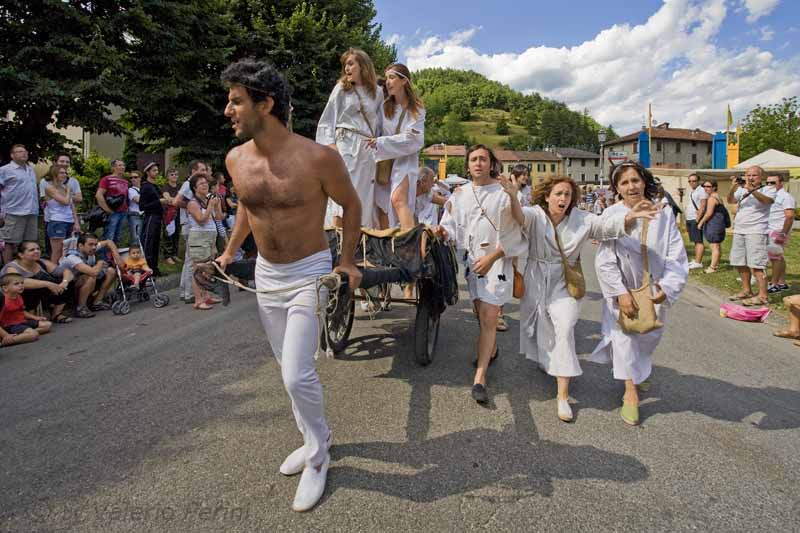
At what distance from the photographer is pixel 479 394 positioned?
12.5ft

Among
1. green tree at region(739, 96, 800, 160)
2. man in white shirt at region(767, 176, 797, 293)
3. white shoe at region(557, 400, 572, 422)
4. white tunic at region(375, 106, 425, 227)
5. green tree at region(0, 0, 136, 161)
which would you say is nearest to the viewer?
white shoe at region(557, 400, 572, 422)

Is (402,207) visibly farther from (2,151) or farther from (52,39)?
(2,151)

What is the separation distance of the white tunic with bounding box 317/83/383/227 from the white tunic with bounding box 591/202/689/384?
2.24 m

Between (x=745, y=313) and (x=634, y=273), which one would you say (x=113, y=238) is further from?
(x=745, y=313)

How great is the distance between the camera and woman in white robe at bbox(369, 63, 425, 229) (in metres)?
4.91

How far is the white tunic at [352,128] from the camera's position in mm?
4852

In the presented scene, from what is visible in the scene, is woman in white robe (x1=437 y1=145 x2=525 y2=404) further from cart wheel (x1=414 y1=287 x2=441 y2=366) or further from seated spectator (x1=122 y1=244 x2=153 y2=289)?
seated spectator (x1=122 y1=244 x2=153 y2=289)

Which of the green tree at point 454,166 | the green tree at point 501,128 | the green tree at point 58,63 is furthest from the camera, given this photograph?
the green tree at point 501,128

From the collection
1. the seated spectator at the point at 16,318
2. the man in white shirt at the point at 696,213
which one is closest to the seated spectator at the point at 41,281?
the seated spectator at the point at 16,318

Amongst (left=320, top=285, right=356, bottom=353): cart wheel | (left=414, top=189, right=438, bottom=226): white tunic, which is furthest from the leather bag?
(left=414, top=189, right=438, bottom=226): white tunic

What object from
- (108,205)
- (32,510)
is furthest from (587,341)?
(108,205)

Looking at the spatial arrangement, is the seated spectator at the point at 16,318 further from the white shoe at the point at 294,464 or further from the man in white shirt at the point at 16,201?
the white shoe at the point at 294,464

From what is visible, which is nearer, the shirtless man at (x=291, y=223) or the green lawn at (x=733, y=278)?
the shirtless man at (x=291, y=223)

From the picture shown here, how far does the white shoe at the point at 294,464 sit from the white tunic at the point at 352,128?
8.17 feet
